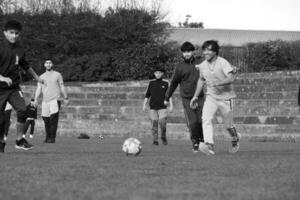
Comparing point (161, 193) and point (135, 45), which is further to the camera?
point (135, 45)

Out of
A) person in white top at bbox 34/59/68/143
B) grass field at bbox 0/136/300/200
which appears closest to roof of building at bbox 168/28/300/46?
person in white top at bbox 34/59/68/143

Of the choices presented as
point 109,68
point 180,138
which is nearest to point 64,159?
point 180,138

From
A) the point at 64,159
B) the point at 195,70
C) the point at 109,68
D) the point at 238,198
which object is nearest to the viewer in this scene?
the point at 238,198

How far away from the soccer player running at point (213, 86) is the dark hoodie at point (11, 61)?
291 centimetres

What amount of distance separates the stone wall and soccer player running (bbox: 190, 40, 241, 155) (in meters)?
10.5

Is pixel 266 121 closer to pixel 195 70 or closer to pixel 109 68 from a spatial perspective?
pixel 109 68

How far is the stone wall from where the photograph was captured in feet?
78.4

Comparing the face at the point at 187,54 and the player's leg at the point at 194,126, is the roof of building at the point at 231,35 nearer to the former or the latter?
the face at the point at 187,54

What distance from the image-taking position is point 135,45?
104ft

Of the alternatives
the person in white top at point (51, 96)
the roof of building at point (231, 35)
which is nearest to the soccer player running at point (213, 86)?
the person in white top at point (51, 96)

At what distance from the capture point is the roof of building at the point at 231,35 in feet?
131

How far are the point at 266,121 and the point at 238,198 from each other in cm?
1812

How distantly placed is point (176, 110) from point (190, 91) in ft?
40.6

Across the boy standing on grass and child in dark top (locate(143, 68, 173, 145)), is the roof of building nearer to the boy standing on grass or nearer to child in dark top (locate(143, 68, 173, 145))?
child in dark top (locate(143, 68, 173, 145))
